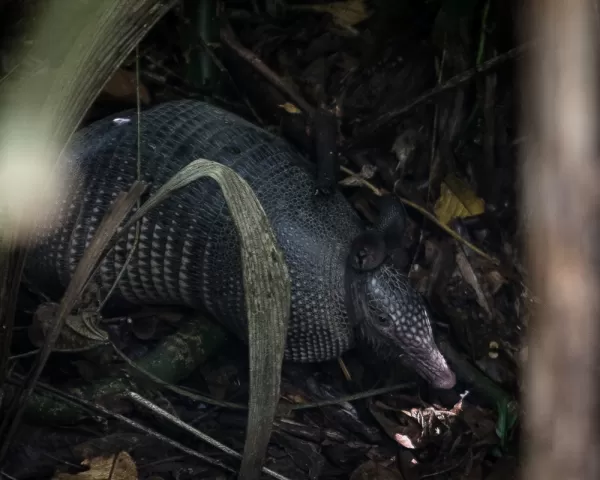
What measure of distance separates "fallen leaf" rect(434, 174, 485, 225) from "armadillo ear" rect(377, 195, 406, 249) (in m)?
0.34

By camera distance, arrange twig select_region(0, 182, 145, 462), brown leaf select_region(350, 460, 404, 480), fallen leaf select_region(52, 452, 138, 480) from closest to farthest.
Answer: twig select_region(0, 182, 145, 462)
fallen leaf select_region(52, 452, 138, 480)
brown leaf select_region(350, 460, 404, 480)

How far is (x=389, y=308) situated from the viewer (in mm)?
2893

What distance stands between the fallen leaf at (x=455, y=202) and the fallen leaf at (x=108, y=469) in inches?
68.7

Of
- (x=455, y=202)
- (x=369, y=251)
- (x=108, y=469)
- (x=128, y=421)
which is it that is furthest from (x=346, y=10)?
(x=108, y=469)

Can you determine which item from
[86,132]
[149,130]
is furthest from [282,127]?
[86,132]

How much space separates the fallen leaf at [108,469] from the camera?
2.61m

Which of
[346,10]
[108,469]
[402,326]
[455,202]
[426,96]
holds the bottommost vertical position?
[108,469]

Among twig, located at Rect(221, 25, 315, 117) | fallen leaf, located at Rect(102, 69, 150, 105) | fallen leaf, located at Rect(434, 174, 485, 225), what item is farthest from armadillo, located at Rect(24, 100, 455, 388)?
fallen leaf, located at Rect(434, 174, 485, 225)

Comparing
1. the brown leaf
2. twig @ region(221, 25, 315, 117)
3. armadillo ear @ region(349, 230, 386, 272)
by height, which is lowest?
the brown leaf

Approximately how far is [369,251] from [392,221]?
22 cm

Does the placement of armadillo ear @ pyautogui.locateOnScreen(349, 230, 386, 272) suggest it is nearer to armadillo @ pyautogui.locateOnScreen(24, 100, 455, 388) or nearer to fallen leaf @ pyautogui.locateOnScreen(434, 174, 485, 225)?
armadillo @ pyautogui.locateOnScreen(24, 100, 455, 388)

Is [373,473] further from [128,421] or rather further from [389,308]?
[128,421]

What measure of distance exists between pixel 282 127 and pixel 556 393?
270 centimetres

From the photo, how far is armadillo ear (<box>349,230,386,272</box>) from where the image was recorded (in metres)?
2.87
